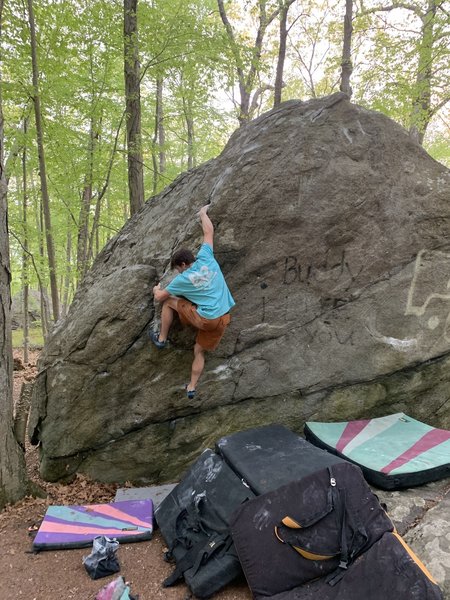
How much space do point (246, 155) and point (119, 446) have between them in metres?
3.83

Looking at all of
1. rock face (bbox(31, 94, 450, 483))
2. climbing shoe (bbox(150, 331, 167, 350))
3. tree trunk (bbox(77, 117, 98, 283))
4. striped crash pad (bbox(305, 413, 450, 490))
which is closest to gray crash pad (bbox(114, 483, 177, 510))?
rock face (bbox(31, 94, 450, 483))

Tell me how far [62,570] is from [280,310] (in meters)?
3.35

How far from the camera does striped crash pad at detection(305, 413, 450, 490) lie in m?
3.92

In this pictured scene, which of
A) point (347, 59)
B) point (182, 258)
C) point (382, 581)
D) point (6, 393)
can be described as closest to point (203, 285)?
point (182, 258)

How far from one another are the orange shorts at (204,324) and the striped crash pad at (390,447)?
152 cm

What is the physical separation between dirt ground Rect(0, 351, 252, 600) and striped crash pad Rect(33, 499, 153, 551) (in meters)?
0.08

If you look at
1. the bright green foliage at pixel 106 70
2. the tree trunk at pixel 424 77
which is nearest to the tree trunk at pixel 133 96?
the bright green foliage at pixel 106 70

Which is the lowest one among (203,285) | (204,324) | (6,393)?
(6,393)

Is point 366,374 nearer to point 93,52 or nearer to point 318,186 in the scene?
point 318,186

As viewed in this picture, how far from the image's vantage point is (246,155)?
4.96 metres

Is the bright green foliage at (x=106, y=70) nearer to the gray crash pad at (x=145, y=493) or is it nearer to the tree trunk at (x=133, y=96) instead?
the tree trunk at (x=133, y=96)

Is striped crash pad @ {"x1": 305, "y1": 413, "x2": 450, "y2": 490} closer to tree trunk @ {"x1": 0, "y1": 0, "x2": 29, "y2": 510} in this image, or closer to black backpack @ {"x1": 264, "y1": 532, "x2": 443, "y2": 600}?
black backpack @ {"x1": 264, "y1": 532, "x2": 443, "y2": 600}

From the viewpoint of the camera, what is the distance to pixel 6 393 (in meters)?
4.32

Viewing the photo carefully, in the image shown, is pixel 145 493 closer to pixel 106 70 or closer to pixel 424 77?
pixel 106 70
